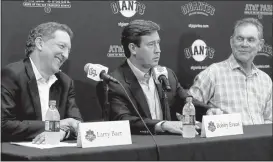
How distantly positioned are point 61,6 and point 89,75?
58 cm

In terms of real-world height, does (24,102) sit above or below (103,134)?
above

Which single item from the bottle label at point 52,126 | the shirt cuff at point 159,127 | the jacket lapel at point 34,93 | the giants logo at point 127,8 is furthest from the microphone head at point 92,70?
the bottle label at point 52,126

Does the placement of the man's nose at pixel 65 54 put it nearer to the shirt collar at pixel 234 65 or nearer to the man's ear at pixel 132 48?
the man's ear at pixel 132 48

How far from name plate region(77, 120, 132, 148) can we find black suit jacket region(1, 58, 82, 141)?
54cm

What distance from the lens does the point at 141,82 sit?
12.0 feet

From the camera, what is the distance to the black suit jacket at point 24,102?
2.99 meters

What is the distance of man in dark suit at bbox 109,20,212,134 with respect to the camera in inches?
136

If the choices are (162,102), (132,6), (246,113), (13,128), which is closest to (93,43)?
(132,6)

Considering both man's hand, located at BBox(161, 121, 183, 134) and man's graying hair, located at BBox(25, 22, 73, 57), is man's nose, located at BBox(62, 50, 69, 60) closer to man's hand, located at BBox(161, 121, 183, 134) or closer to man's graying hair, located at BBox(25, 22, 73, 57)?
man's graying hair, located at BBox(25, 22, 73, 57)

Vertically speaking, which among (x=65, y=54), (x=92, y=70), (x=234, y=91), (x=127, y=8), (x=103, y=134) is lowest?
(x=103, y=134)

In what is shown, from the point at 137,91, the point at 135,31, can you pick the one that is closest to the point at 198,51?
the point at 135,31

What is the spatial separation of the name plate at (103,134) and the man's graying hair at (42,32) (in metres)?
1.03

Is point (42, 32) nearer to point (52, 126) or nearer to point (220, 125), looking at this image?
point (52, 126)

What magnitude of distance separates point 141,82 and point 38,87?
2.52ft
